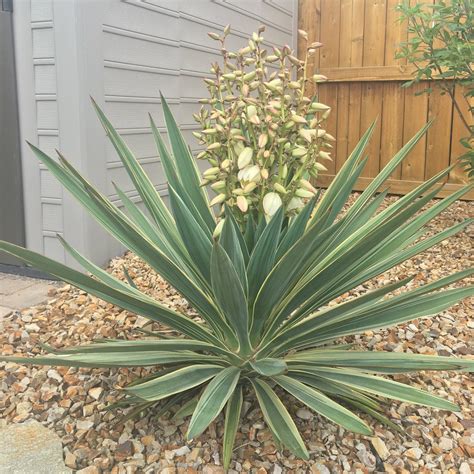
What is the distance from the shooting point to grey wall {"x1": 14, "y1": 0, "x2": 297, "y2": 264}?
312cm

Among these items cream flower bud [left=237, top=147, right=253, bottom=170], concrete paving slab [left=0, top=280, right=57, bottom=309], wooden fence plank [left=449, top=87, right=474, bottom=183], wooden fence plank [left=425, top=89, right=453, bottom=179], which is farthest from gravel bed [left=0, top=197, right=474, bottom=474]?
wooden fence plank [left=425, top=89, right=453, bottom=179]

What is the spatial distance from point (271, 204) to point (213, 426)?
0.73 meters

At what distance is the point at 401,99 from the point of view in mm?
5605

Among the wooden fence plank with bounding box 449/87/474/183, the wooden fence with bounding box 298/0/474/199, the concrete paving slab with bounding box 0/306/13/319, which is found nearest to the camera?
the concrete paving slab with bounding box 0/306/13/319

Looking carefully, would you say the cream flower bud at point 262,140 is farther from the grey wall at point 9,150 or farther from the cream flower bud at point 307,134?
the grey wall at point 9,150

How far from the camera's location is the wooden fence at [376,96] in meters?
5.48

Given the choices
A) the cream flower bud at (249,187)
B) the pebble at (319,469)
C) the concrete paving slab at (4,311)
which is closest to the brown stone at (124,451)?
the pebble at (319,469)

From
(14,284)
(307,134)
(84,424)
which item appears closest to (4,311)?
(14,284)

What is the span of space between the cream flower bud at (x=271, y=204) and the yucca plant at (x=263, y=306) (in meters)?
0.04

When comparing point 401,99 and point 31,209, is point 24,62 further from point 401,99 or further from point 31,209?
point 401,99

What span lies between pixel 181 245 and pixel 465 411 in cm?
111

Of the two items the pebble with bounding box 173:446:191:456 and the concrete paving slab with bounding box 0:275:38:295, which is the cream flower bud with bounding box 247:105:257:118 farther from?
the concrete paving slab with bounding box 0:275:38:295

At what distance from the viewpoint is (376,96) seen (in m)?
5.70

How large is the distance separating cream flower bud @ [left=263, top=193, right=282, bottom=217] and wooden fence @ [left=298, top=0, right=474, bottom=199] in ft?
13.7
